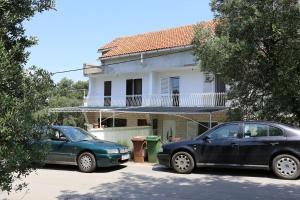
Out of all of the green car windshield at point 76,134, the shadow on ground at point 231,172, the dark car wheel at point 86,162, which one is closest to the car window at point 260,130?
the shadow on ground at point 231,172

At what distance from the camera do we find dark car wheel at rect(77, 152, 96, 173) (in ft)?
44.2

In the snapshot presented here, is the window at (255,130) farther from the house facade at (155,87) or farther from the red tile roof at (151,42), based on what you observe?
the red tile roof at (151,42)

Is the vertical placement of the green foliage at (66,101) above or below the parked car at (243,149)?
above

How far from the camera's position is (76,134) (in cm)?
1462

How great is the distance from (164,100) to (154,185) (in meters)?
16.5

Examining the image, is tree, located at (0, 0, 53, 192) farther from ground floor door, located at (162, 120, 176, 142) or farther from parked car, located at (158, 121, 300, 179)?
ground floor door, located at (162, 120, 176, 142)

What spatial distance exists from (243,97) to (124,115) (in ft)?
48.8

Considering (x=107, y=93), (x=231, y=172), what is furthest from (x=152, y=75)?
(x=231, y=172)

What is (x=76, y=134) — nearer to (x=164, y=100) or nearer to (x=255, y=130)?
(x=255, y=130)

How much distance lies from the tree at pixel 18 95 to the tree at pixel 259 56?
9.78 m

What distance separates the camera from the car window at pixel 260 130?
12.2m

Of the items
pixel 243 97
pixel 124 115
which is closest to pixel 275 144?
pixel 243 97

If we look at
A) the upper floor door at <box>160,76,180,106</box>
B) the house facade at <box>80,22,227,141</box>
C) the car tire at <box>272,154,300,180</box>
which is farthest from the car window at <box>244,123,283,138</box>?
the upper floor door at <box>160,76,180,106</box>

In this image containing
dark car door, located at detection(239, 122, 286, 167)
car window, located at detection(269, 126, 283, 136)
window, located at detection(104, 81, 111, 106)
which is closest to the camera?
dark car door, located at detection(239, 122, 286, 167)
